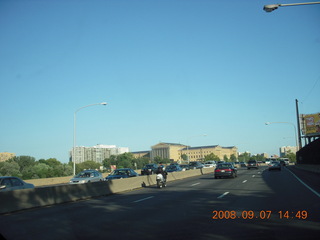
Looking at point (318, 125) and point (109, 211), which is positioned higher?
point (318, 125)

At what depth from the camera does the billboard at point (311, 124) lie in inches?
2849

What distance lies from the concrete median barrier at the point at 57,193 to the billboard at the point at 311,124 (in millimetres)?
60598

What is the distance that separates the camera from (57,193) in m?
15.7

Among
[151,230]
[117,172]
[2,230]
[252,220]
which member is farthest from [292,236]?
[117,172]

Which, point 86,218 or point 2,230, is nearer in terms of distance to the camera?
point 2,230

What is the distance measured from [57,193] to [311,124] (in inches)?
2770

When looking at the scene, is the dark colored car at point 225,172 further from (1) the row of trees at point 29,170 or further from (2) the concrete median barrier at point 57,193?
(1) the row of trees at point 29,170

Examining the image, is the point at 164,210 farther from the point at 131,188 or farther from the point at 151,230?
the point at 131,188

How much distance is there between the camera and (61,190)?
16.0 metres

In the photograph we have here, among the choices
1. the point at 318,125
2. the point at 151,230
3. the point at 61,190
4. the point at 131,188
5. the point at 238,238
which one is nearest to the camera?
the point at 238,238

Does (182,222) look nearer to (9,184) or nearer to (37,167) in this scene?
(9,184)

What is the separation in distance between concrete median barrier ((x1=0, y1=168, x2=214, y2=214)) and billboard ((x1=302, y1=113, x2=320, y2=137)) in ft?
199

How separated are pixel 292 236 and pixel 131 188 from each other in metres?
17.1

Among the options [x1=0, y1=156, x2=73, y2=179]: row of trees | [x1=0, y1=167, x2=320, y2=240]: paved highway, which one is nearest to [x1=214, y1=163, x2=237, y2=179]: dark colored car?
[x1=0, y1=167, x2=320, y2=240]: paved highway
